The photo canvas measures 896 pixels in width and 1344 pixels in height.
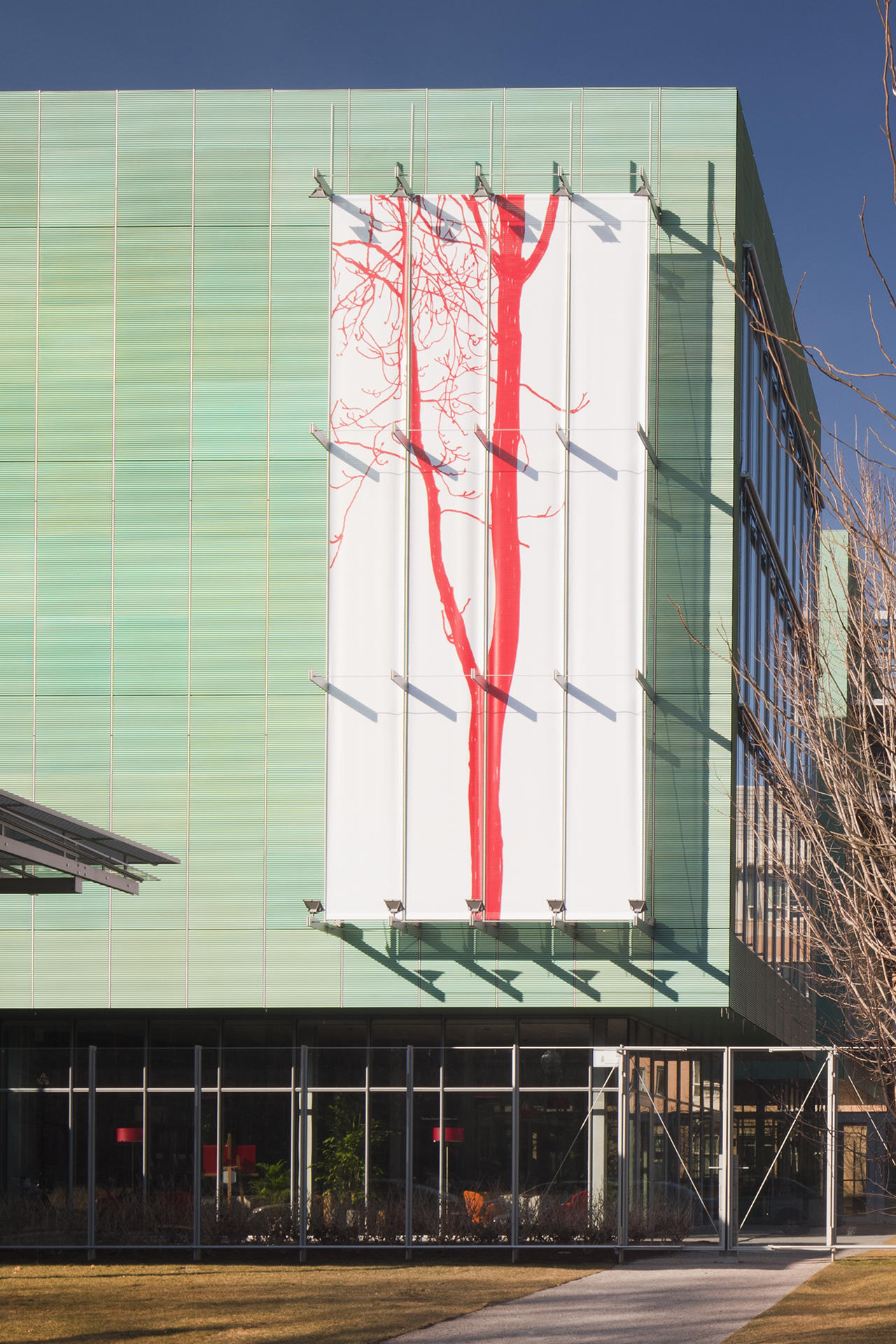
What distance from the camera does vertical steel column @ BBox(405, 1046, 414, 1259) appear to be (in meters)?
26.0

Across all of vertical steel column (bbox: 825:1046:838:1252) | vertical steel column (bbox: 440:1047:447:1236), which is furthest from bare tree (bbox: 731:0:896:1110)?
vertical steel column (bbox: 440:1047:447:1236)

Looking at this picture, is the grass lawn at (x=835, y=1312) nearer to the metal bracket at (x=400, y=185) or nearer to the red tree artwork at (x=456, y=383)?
the red tree artwork at (x=456, y=383)

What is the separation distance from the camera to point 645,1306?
20.0 m

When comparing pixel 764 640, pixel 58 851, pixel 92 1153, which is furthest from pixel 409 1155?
pixel 764 640

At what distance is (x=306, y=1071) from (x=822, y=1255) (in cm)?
909

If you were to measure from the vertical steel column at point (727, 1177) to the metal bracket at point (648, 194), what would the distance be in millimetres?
13547

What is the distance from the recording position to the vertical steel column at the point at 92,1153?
2620 centimetres

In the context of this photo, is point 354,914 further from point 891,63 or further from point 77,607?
point 891,63

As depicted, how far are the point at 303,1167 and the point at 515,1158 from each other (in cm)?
322

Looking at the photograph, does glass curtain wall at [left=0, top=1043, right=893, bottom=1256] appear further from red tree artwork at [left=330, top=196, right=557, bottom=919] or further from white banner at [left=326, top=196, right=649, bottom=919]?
red tree artwork at [left=330, top=196, right=557, bottom=919]

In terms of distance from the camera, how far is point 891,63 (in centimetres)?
559

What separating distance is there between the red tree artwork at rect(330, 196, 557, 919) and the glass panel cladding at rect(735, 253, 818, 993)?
12.8 feet

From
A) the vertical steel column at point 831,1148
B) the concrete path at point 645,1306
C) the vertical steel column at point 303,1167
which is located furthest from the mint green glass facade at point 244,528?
the concrete path at point 645,1306

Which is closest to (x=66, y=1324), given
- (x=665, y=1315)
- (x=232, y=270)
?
(x=665, y=1315)
